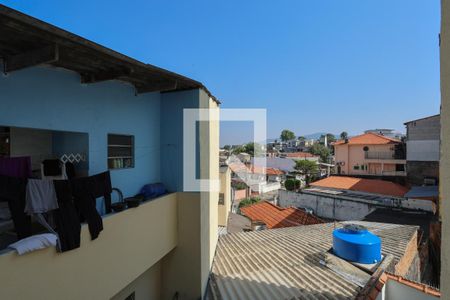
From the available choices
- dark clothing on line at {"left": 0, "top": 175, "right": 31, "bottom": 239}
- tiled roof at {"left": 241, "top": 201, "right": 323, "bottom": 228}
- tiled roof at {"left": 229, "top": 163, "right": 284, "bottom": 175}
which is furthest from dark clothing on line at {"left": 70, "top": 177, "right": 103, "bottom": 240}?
tiled roof at {"left": 229, "top": 163, "right": 284, "bottom": 175}

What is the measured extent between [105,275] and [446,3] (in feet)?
19.0

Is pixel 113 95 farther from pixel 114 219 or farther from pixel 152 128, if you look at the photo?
pixel 114 219

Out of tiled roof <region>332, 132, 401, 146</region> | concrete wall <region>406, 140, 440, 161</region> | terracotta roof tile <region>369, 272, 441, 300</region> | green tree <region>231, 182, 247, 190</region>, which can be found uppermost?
tiled roof <region>332, 132, 401, 146</region>

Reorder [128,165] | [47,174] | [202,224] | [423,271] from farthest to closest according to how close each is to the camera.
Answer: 1. [423,271]
2. [202,224]
3. [128,165]
4. [47,174]

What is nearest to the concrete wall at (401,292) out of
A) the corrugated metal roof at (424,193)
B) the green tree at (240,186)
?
the corrugated metal roof at (424,193)

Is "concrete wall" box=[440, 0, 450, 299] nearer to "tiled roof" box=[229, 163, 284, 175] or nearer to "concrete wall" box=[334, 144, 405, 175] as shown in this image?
"tiled roof" box=[229, 163, 284, 175]

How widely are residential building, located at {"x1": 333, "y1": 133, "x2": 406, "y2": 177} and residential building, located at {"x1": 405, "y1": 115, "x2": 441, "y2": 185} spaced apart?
5.01 m

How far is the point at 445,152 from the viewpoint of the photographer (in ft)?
5.67

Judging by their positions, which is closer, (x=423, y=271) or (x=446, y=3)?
(x=446, y=3)

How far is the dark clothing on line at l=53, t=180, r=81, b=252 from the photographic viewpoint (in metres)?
3.70

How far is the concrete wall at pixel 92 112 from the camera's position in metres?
3.86

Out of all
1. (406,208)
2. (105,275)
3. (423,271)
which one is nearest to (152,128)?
(105,275)

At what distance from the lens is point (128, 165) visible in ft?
20.4

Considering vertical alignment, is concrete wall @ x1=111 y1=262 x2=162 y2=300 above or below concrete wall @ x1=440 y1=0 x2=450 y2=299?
below
